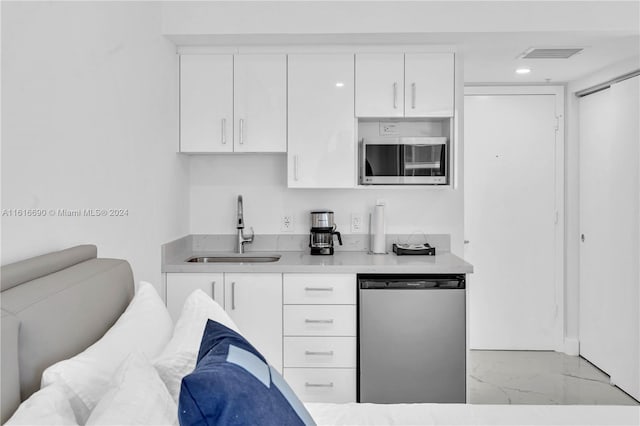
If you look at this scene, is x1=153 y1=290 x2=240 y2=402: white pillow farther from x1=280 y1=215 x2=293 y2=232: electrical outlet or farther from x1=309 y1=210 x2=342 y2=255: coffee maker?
x1=280 y1=215 x2=293 y2=232: electrical outlet

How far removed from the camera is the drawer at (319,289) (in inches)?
120

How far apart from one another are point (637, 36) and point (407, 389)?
249cm

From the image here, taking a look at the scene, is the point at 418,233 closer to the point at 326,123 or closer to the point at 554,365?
the point at 326,123

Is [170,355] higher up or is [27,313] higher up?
[27,313]

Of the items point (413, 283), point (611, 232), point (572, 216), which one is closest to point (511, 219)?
point (572, 216)

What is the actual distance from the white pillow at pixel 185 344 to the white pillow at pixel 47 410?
245 millimetres

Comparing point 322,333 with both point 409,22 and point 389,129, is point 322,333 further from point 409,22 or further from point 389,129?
point 409,22

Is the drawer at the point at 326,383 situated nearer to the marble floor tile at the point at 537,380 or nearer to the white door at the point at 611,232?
the marble floor tile at the point at 537,380

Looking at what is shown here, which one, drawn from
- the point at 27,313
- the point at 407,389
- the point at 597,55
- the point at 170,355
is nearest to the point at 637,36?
the point at 597,55

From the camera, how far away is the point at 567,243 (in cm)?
440

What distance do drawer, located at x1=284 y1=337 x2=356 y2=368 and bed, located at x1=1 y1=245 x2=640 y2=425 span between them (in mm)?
1354

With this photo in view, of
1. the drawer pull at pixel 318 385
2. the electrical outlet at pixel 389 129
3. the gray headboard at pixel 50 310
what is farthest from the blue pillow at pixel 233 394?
the electrical outlet at pixel 389 129

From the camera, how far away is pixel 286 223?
3.71 metres

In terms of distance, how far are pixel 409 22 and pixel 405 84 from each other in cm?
39
